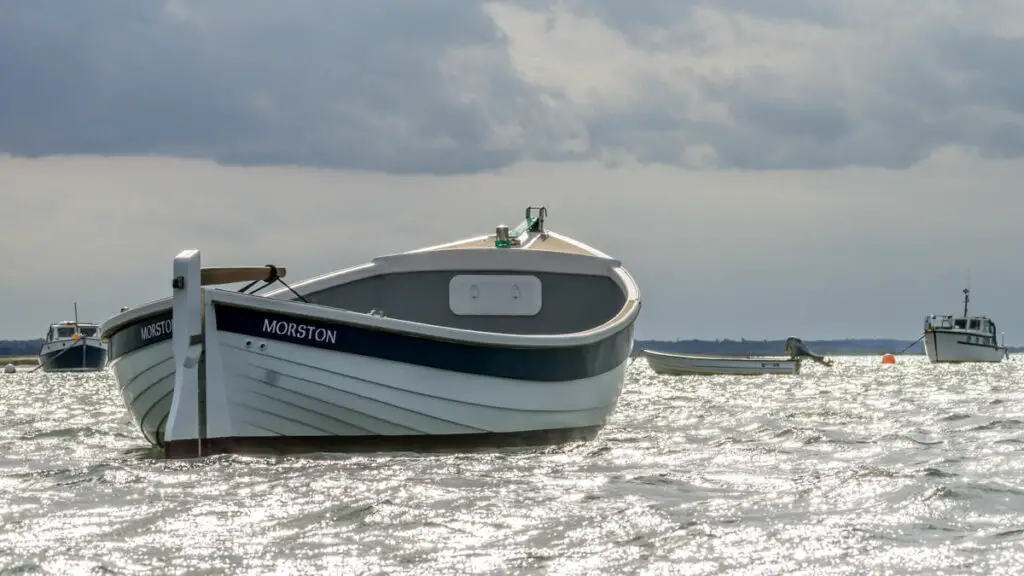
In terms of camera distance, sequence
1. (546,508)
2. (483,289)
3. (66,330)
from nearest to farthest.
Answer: (546,508), (483,289), (66,330)

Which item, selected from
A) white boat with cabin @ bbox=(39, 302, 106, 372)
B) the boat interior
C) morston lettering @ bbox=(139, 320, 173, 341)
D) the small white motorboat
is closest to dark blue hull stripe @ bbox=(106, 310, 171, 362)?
morston lettering @ bbox=(139, 320, 173, 341)

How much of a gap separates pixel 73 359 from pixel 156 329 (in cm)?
5142

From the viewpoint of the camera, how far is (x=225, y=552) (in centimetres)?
664

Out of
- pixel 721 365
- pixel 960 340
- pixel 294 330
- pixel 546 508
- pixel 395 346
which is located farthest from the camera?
pixel 960 340

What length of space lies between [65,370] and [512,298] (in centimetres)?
4929

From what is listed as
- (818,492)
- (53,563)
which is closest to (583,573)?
(53,563)

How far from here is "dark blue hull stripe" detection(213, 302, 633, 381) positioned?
1080cm

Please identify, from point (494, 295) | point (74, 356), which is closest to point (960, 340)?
point (74, 356)

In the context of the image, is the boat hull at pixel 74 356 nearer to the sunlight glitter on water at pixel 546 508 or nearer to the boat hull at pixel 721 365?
the boat hull at pixel 721 365

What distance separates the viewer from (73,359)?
59281 mm

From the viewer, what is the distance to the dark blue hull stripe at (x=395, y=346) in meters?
10.8

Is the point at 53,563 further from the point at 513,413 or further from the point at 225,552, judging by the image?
the point at 513,413

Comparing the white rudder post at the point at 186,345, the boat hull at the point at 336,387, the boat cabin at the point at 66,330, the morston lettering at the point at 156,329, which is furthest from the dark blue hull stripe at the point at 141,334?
the boat cabin at the point at 66,330

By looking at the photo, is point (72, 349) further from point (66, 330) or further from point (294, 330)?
point (294, 330)
